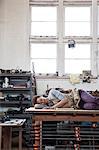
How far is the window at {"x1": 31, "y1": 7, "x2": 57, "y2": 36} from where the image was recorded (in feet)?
26.0

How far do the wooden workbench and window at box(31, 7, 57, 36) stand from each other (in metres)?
3.76

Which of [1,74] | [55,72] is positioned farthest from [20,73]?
[55,72]

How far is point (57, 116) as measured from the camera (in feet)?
14.6

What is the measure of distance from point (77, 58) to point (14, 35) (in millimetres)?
1676

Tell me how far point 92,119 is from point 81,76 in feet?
10.8

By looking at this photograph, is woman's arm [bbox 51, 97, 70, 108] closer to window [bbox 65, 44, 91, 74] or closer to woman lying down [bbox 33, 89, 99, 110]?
woman lying down [bbox 33, 89, 99, 110]

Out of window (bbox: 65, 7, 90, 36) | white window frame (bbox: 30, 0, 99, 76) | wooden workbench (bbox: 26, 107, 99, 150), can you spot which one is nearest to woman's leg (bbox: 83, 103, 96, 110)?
wooden workbench (bbox: 26, 107, 99, 150)

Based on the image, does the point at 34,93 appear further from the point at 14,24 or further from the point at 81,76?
the point at 14,24

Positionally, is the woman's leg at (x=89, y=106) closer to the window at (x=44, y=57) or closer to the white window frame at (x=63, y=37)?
the white window frame at (x=63, y=37)

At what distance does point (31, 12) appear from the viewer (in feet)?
26.0

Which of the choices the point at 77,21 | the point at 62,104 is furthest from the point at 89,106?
the point at 77,21

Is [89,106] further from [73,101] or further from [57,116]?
[57,116]

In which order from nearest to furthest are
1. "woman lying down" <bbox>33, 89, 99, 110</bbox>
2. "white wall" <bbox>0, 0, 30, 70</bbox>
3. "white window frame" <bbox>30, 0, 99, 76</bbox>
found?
"woman lying down" <bbox>33, 89, 99, 110</bbox>, "white wall" <bbox>0, 0, 30, 70</bbox>, "white window frame" <bbox>30, 0, 99, 76</bbox>

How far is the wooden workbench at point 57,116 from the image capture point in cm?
436
